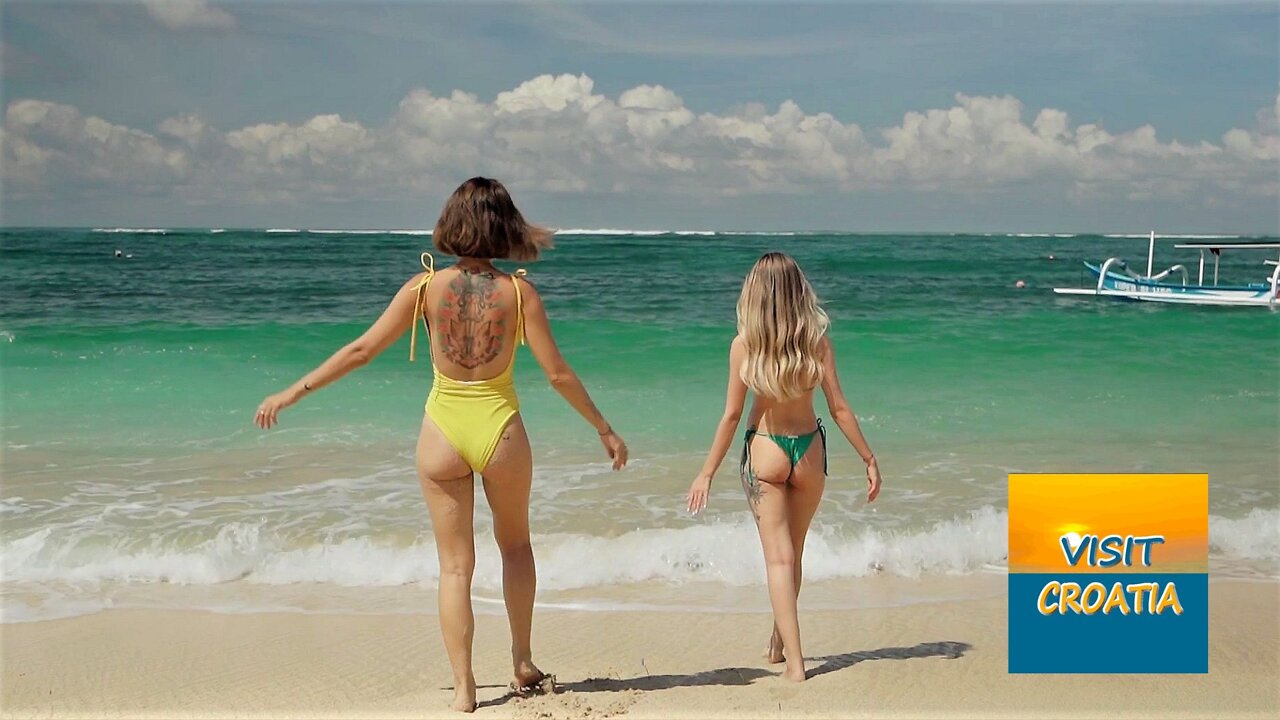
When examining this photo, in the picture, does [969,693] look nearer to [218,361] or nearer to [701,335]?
[218,361]

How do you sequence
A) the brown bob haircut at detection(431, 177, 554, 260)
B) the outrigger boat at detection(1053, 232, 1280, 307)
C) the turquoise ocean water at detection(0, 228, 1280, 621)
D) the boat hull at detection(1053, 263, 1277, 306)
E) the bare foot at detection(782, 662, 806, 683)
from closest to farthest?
1. the brown bob haircut at detection(431, 177, 554, 260)
2. the bare foot at detection(782, 662, 806, 683)
3. the turquoise ocean water at detection(0, 228, 1280, 621)
4. the outrigger boat at detection(1053, 232, 1280, 307)
5. the boat hull at detection(1053, 263, 1277, 306)

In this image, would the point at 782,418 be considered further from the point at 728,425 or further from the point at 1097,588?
the point at 1097,588

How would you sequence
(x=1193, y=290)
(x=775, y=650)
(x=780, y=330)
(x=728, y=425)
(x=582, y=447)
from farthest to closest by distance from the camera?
(x=1193, y=290) < (x=582, y=447) < (x=775, y=650) < (x=728, y=425) < (x=780, y=330)

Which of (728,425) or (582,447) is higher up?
(728,425)

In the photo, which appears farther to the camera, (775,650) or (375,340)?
(775,650)

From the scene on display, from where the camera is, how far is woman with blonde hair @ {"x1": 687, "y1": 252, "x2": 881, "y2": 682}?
3816 millimetres

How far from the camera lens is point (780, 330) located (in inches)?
150

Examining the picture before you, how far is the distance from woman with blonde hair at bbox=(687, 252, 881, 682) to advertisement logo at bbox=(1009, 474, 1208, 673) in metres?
0.90

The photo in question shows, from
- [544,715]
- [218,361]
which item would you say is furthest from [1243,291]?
[544,715]

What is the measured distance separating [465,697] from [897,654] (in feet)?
6.41

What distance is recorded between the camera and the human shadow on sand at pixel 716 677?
416 cm

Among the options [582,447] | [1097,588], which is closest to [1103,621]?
[1097,588]

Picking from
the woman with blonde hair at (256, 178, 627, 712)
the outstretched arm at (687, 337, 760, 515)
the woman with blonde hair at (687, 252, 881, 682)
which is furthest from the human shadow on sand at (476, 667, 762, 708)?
the outstretched arm at (687, 337, 760, 515)

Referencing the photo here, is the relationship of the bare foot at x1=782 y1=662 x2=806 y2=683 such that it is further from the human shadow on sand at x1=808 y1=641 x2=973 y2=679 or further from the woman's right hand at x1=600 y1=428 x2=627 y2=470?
the woman's right hand at x1=600 y1=428 x2=627 y2=470
